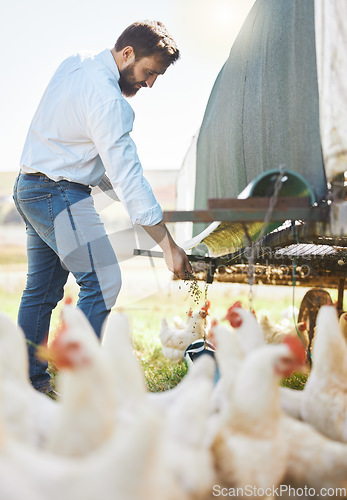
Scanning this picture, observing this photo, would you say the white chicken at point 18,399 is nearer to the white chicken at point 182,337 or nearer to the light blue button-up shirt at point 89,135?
the light blue button-up shirt at point 89,135

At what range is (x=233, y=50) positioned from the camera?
95.0 inches

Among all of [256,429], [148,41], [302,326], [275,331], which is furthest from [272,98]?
[275,331]

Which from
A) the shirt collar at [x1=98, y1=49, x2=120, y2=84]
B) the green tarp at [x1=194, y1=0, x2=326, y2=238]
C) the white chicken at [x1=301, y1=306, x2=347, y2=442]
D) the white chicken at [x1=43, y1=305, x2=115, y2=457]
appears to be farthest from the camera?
the shirt collar at [x1=98, y1=49, x2=120, y2=84]

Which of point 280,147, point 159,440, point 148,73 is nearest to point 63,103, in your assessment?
point 148,73

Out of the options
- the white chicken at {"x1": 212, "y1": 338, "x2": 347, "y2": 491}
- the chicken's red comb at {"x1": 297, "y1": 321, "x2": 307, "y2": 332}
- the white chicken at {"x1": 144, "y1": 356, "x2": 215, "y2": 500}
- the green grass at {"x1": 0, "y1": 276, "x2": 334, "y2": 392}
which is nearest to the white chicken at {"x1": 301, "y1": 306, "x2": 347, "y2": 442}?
the white chicken at {"x1": 212, "y1": 338, "x2": 347, "y2": 491}

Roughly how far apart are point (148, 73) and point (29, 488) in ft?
5.12

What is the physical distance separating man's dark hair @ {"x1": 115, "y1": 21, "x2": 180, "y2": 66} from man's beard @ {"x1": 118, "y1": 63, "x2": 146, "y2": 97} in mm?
55

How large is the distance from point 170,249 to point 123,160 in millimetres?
360

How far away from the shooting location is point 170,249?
1743 mm

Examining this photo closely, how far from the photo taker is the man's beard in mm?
1813

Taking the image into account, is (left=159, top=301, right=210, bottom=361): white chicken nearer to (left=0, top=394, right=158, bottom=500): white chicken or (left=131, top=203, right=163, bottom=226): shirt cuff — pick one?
(left=131, top=203, right=163, bottom=226): shirt cuff

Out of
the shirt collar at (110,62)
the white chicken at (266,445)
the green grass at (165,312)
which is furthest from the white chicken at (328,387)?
the green grass at (165,312)

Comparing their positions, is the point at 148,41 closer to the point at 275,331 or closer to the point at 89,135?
the point at 89,135

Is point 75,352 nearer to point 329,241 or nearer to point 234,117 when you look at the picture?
point 329,241
